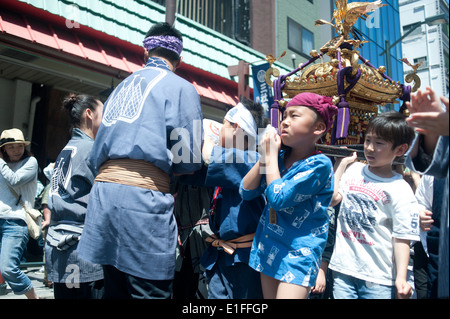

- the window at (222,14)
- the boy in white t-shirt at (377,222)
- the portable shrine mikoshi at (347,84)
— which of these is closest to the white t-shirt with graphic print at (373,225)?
the boy in white t-shirt at (377,222)

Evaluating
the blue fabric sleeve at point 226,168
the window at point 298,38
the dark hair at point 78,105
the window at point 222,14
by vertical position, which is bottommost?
the blue fabric sleeve at point 226,168

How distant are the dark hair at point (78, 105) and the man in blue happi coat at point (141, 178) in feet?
2.12

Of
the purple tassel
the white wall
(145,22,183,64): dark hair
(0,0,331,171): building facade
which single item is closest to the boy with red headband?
(145,22,183,64): dark hair

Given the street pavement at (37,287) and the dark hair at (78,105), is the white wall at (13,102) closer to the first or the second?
the street pavement at (37,287)

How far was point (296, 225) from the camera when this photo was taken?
176 centimetres

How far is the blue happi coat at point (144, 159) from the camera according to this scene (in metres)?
1.69

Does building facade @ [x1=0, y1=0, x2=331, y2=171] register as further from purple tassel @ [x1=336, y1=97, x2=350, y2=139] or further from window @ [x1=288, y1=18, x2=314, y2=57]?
window @ [x1=288, y1=18, x2=314, y2=57]

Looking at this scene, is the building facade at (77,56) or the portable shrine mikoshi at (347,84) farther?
the building facade at (77,56)

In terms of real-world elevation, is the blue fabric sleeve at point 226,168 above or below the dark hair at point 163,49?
below

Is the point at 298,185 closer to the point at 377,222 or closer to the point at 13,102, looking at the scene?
the point at 377,222

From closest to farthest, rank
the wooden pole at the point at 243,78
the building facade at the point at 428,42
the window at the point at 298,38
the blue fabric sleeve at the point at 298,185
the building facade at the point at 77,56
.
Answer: the blue fabric sleeve at the point at 298,185 < the building facade at the point at 77,56 < the wooden pole at the point at 243,78 < the window at the point at 298,38 < the building facade at the point at 428,42

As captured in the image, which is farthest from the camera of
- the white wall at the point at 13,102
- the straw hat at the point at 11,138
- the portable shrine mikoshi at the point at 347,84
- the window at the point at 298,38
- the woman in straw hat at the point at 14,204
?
the window at the point at 298,38

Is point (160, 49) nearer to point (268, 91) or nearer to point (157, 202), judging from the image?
point (157, 202)
